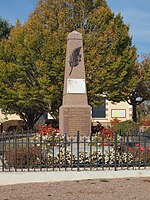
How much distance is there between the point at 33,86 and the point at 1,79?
2.19 meters

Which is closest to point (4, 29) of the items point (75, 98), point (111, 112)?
point (111, 112)

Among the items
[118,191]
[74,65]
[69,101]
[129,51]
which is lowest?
[118,191]

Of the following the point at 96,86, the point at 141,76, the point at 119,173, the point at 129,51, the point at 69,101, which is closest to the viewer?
the point at 119,173

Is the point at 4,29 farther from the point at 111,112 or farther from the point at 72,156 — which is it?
the point at 72,156

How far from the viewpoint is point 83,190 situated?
7.77 meters

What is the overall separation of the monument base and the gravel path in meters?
3.46

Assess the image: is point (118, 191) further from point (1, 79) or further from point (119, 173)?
point (1, 79)

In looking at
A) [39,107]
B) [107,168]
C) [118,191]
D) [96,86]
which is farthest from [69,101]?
[39,107]

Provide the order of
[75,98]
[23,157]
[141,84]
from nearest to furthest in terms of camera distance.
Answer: [23,157]
[75,98]
[141,84]

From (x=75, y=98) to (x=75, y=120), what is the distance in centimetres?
85

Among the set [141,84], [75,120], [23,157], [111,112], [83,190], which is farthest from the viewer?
[111,112]

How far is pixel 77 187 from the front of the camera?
8.07 metres

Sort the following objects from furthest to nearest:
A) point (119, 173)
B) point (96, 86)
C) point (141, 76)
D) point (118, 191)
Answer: point (141, 76) < point (96, 86) < point (119, 173) < point (118, 191)

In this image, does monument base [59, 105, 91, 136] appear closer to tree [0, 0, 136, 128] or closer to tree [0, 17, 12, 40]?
tree [0, 0, 136, 128]
